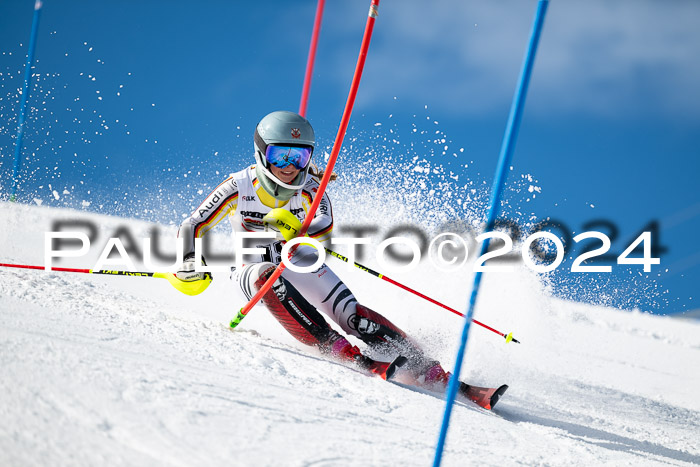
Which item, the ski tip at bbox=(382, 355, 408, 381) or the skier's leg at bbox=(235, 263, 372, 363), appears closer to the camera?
the ski tip at bbox=(382, 355, 408, 381)

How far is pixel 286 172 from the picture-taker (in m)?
3.62

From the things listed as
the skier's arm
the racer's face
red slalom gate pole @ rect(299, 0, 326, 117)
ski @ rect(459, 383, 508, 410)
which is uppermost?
red slalom gate pole @ rect(299, 0, 326, 117)

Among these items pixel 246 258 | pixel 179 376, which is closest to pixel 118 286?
pixel 246 258

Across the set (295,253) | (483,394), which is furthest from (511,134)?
(295,253)

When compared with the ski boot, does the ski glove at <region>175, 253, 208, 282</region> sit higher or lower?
higher

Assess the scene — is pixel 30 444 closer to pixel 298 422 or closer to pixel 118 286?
pixel 298 422

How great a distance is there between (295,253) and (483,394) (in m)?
1.50

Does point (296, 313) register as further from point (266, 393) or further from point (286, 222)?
point (266, 393)

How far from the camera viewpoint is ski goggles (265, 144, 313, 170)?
139 inches

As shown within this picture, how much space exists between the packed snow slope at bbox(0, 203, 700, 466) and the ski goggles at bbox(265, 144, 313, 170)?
108 centimetres

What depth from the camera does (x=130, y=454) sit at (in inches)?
61.9

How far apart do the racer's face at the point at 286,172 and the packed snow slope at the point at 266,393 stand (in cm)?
100

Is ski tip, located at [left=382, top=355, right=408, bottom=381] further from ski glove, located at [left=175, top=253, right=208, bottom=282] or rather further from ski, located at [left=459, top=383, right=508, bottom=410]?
ski glove, located at [left=175, top=253, right=208, bottom=282]

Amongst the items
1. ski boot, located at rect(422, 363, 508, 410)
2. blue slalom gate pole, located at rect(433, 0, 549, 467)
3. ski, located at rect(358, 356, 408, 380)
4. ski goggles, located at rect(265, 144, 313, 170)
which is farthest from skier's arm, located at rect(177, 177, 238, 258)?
blue slalom gate pole, located at rect(433, 0, 549, 467)
